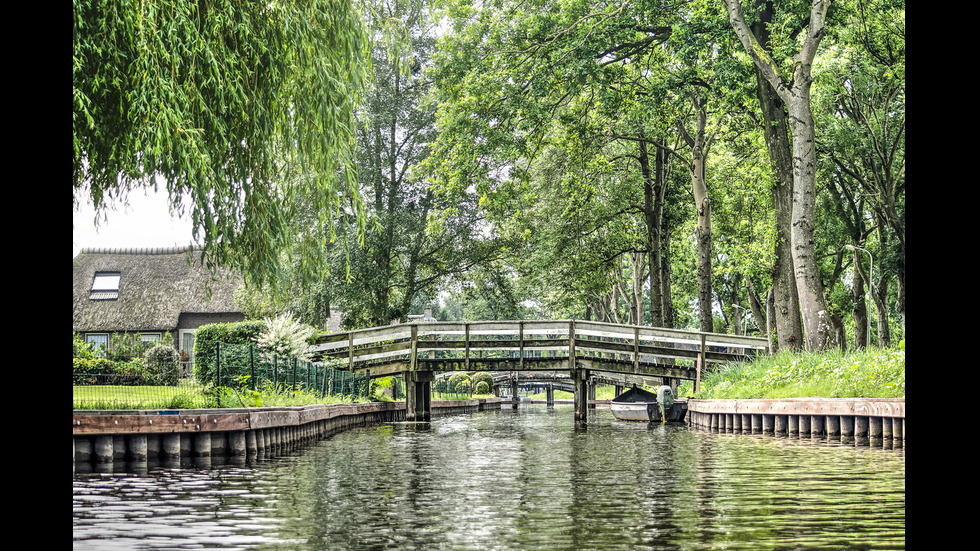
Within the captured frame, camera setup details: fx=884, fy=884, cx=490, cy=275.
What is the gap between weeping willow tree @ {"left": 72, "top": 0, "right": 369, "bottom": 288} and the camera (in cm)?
846

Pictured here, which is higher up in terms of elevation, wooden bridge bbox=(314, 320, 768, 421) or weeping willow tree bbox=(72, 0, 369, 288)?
weeping willow tree bbox=(72, 0, 369, 288)

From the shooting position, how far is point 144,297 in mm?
40312

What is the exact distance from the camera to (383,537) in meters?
5.12

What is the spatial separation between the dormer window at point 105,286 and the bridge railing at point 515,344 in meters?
19.5

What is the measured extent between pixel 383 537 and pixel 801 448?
8.11 m

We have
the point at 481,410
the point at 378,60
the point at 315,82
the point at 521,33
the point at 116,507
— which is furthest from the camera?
the point at 481,410

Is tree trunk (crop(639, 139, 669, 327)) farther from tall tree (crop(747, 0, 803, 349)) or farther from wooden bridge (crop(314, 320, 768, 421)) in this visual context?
tall tree (crop(747, 0, 803, 349))

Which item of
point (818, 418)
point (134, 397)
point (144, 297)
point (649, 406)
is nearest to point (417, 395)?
point (649, 406)

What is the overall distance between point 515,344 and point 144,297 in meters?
22.1

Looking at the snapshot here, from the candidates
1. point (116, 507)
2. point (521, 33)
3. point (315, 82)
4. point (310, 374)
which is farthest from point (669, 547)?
point (521, 33)

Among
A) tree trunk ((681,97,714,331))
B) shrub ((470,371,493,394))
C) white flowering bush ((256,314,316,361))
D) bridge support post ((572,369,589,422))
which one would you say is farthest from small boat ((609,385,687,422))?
shrub ((470,371,493,394))

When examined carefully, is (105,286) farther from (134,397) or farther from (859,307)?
(134,397)

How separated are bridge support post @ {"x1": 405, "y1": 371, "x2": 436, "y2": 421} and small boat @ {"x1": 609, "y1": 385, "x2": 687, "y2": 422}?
220 inches
